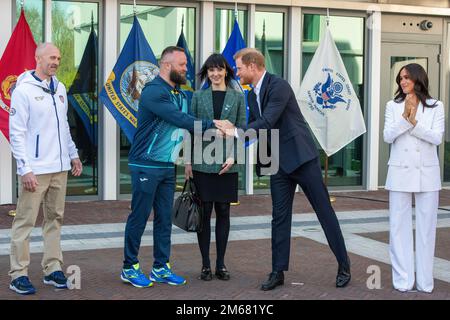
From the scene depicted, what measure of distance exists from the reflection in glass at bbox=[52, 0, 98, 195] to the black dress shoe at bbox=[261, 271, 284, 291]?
617 cm

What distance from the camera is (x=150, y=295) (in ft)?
19.1

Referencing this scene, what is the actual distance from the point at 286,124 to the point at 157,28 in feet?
20.9

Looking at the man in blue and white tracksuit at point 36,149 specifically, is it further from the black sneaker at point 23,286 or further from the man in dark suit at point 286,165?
the man in dark suit at point 286,165

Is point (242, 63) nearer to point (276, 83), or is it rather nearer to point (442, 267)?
point (276, 83)

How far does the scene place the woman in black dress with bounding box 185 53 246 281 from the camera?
249 inches

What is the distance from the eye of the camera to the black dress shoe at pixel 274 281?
604cm

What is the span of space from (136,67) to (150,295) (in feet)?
19.3

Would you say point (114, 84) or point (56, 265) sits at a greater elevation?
point (114, 84)

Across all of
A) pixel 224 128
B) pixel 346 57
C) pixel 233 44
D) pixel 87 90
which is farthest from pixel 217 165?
pixel 346 57

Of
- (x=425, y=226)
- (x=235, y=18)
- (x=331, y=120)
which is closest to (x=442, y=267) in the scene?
(x=425, y=226)

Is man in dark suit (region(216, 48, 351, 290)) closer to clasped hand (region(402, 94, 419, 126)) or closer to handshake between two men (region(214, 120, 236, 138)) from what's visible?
handshake between two men (region(214, 120, 236, 138))

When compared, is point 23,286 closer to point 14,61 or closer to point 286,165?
point 286,165

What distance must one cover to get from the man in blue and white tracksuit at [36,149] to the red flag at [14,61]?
4.45m

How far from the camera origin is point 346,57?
1333 centimetres
